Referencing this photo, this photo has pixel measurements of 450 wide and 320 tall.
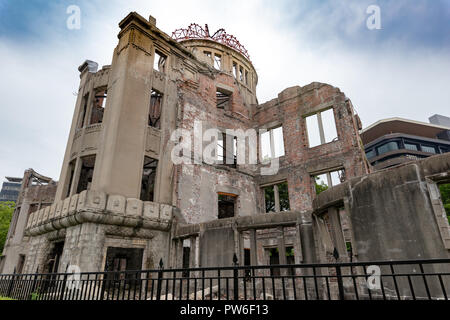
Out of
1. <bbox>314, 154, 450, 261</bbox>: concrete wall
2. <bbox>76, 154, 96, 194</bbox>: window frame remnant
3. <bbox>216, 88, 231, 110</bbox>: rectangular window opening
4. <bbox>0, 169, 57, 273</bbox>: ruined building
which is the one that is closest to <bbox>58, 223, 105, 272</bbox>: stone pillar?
<bbox>76, 154, 96, 194</bbox>: window frame remnant

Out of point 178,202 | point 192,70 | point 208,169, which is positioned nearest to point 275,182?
point 208,169

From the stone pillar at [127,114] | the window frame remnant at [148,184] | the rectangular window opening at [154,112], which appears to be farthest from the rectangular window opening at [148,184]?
the stone pillar at [127,114]

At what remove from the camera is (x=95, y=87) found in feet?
50.6

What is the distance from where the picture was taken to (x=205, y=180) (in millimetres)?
15633

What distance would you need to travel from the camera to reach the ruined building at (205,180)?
21.9 feet

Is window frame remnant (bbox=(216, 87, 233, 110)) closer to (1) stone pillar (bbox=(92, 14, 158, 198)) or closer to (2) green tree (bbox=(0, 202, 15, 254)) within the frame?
(1) stone pillar (bbox=(92, 14, 158, 198))

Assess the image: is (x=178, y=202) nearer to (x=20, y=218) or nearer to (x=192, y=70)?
(x=192, y=70)

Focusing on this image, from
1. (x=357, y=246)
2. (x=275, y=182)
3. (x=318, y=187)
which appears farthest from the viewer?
(x=318, y=187)

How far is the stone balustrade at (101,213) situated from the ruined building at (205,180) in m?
0.06

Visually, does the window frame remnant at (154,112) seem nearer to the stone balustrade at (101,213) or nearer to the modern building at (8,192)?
the stone balustrade at (101,213)

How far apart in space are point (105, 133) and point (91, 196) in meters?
3.60

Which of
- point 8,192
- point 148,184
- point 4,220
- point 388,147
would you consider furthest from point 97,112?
point 8,192

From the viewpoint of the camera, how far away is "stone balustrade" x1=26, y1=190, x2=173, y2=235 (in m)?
10.8
